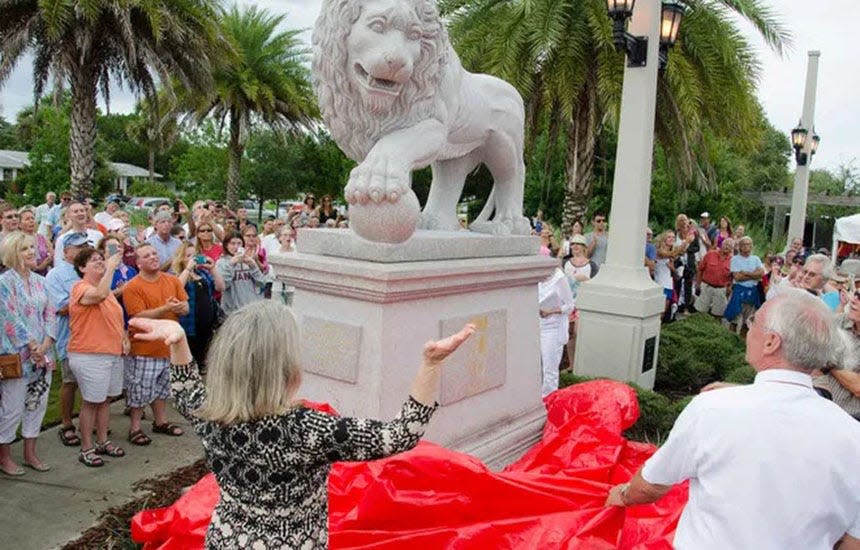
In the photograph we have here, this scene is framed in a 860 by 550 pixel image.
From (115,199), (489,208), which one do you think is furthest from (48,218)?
(115,199)

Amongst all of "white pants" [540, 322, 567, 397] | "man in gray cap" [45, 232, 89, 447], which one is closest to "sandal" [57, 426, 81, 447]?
"man in gray cap" [45, 232, 89, 447]

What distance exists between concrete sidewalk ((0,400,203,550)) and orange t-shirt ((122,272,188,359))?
72 centimetres

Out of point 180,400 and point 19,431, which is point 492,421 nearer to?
point 180,400

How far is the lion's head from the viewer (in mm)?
3523

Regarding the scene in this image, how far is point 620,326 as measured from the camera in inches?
265

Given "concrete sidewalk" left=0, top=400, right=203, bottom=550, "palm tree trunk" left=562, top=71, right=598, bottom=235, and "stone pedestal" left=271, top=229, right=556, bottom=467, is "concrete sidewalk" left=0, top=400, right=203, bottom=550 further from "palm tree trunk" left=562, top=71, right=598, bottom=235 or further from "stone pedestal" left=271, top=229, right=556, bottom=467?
"palm tree trunk" left=562, top=71, right=598, bottom=235

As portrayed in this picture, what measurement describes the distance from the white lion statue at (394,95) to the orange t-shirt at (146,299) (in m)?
2.17

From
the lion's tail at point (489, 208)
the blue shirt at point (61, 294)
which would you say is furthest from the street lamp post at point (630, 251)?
the blue shirt at point (61, 294)

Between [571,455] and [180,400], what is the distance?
8.90 ft

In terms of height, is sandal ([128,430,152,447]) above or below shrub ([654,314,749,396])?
below

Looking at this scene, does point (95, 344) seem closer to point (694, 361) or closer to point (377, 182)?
point (377, 182)

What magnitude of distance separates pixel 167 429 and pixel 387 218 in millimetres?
3123

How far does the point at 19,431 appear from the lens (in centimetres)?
534

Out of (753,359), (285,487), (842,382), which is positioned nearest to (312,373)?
(285,487)
